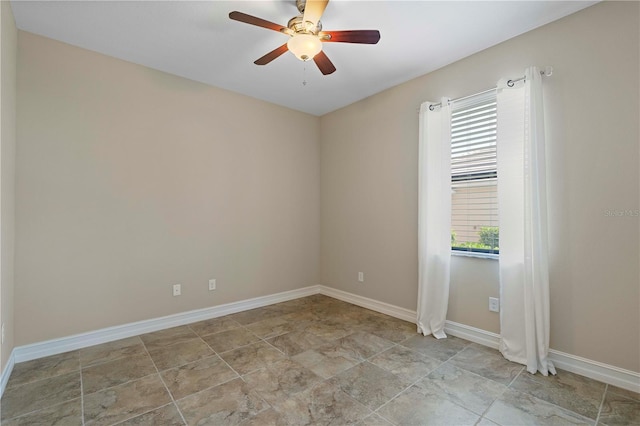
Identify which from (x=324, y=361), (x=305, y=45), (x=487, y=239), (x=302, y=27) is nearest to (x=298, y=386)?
(x=324, y=361)

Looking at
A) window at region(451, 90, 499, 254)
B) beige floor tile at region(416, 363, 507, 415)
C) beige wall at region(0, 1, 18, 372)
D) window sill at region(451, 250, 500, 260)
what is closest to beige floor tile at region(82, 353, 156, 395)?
beige wall at region(0, 1, 18, 372)

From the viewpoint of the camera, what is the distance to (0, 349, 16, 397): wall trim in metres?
1.98

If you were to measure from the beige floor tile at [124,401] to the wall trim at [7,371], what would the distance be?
0.60m

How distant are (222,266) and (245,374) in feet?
5.18

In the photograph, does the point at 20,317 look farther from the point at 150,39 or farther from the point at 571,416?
the point at 571,416

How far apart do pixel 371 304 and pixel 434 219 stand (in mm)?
1429

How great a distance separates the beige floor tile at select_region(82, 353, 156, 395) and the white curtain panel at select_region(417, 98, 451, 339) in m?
2.53

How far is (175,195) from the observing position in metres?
3.21

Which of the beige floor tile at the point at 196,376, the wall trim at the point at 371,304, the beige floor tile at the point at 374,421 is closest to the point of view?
the beige floor tile at the point at 374,421

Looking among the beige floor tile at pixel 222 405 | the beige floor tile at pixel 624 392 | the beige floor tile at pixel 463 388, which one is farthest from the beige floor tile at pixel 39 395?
the beige floor tile at pixel 624 392

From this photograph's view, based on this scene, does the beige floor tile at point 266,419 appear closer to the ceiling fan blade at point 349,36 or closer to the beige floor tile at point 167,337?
the beige floor tile at point 167,337

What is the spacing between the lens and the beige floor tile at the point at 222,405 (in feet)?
5.67

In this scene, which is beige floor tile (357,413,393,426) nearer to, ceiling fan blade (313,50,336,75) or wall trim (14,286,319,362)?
wall trim (14,286,319,362)

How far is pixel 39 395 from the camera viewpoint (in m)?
1.96
